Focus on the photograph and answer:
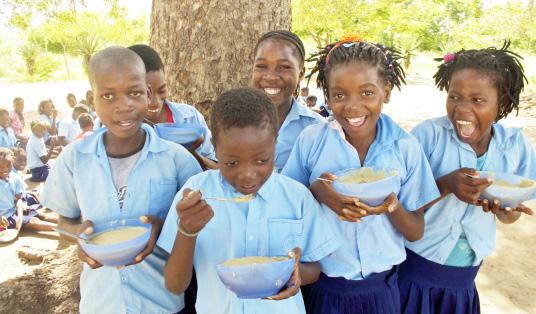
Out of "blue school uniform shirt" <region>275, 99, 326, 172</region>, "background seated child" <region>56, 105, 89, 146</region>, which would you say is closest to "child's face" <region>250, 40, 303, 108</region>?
"blue school uniform shirt" <region>275, 99, 326, 172</region>

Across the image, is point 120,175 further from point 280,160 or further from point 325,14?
point 325,14

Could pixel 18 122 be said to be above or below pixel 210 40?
below

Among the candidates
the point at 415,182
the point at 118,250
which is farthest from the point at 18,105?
the point at 415,182

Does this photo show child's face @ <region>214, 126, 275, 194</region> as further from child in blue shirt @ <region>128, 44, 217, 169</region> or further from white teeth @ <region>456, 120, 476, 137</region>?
white teeth @ <region>456, 120, 476, 137</region>

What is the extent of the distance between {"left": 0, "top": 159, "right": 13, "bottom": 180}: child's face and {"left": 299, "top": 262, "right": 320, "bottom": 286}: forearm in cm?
480

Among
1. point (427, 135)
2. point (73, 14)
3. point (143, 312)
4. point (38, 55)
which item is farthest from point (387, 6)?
point (38, 55)

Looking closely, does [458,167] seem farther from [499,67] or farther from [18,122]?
[18,122]

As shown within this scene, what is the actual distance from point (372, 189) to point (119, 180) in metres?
1.00

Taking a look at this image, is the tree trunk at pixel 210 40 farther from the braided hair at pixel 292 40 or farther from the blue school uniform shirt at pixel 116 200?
the blue school uniform shirt at pixel 116 200

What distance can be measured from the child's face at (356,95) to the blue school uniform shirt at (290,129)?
0.40 metres

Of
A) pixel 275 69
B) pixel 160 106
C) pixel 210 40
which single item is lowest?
pixel 160 106

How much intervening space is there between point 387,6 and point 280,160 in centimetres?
1335

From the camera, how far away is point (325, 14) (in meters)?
11.8

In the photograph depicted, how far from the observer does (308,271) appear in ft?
4.82
